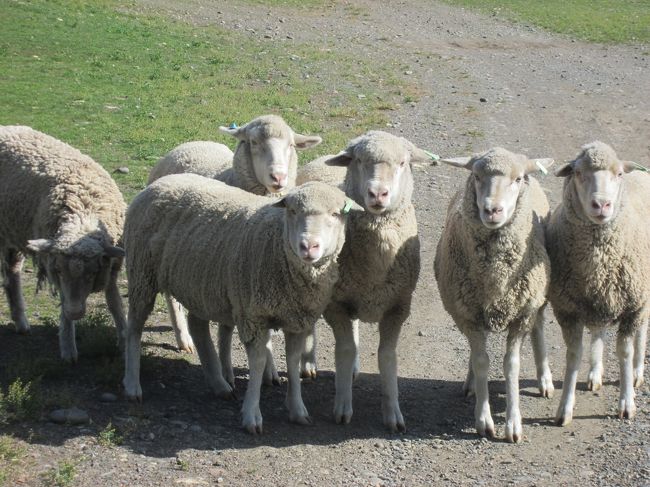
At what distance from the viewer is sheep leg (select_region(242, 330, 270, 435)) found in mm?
6543

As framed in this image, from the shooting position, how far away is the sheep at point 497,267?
21.0ft

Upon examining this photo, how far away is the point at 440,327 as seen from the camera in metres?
8.64

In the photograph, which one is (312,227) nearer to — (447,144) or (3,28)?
(447,144)

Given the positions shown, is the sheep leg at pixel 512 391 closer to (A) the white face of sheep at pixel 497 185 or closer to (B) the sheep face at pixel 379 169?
(A) the white face of sheep at pixel 497 185

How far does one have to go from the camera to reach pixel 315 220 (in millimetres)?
6148

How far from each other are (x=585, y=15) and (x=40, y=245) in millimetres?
23076

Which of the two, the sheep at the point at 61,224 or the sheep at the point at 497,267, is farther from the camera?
the sheep at the point at 61,224

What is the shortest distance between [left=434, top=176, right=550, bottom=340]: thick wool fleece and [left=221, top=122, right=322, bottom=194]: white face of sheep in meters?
1.78

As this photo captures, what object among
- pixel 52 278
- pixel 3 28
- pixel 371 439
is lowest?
pixel 371 439

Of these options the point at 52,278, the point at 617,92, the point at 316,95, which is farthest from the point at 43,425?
the point at 617,92

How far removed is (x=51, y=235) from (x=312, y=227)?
2.39m

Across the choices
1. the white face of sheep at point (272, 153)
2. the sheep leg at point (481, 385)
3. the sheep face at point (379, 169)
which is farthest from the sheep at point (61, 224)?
the sheep leg at point (481, 385)

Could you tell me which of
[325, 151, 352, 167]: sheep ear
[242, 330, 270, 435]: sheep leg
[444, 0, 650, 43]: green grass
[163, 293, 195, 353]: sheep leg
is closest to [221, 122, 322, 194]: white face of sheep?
[325, 151, 352, 167]: sheep ear

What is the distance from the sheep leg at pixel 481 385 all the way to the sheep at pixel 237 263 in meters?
1.11
